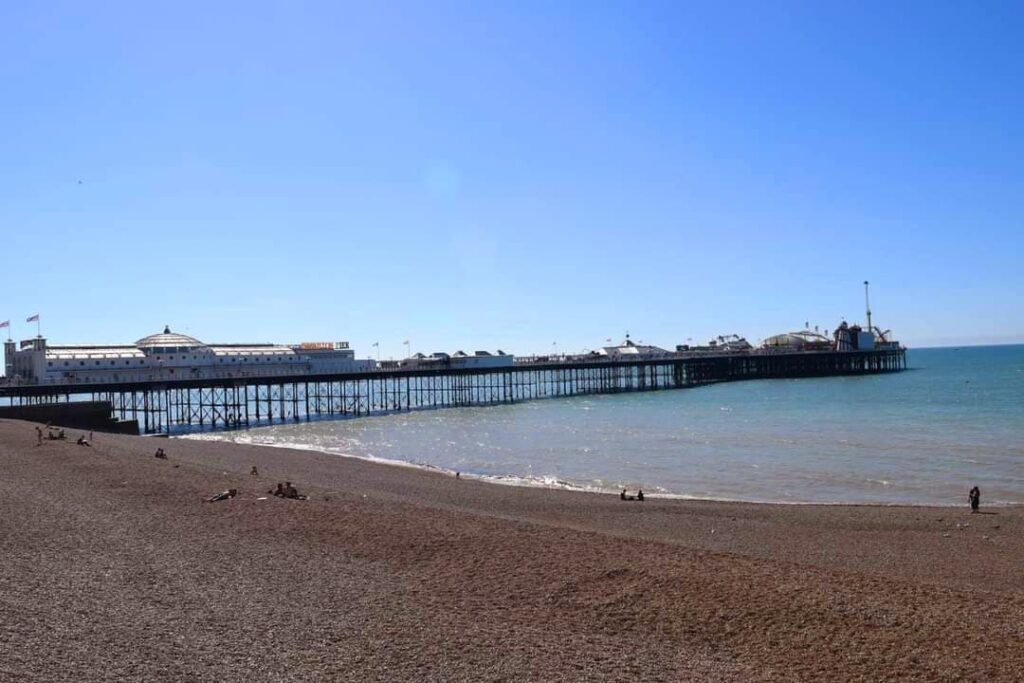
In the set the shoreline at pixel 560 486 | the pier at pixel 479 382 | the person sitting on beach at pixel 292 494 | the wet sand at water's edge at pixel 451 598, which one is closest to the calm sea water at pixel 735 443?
the shoreline at pixel 560 486

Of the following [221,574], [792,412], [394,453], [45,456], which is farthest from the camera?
[792,412]

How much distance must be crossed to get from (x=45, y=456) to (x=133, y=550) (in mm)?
12153

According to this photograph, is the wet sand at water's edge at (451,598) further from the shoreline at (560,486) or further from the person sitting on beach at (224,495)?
the shoreline at (560,486)

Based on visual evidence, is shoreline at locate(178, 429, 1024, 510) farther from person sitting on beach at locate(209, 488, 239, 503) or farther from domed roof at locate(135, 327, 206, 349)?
domed roof at locate(135, 327, 206, 349)

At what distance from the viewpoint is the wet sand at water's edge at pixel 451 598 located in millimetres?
7750

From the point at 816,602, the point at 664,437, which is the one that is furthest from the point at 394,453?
the point at 816,602

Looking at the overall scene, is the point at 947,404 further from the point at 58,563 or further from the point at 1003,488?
the point at 58,563

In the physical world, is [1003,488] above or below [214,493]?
below

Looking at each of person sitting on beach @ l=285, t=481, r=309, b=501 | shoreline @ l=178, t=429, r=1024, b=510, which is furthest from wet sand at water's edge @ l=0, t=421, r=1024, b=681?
shoreline @ l=178, t=429, r=1024, b=510

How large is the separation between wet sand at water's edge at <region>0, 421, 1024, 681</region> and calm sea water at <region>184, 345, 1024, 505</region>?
28.5 ft

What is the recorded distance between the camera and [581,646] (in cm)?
831

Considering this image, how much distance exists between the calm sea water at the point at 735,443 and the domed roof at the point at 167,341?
1469 cm

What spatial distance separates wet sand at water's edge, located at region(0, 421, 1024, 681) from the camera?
7750 millimetres

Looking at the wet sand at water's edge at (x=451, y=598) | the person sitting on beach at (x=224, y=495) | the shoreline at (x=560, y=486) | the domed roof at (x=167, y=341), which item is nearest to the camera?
the wet sand at water's edge at (x=451, y=598)
